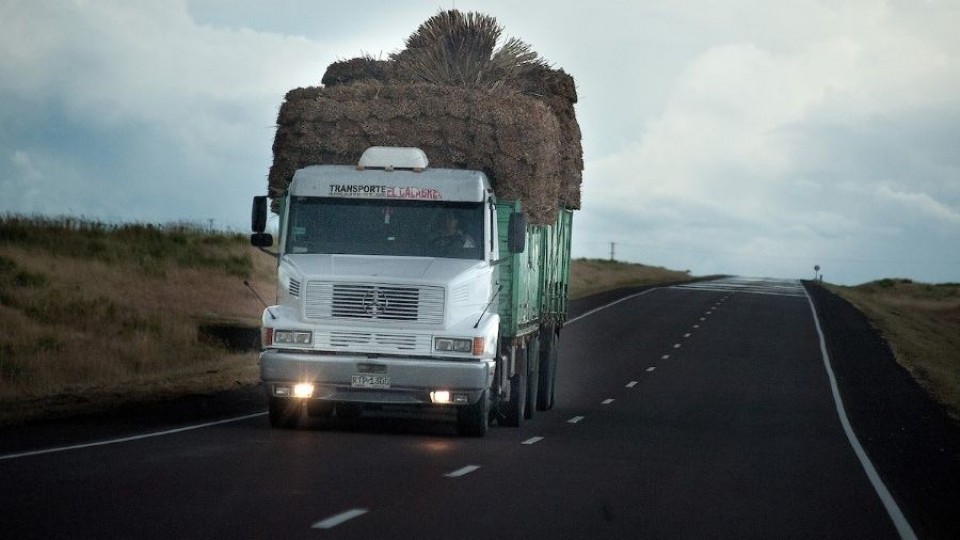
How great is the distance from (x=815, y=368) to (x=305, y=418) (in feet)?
71.1

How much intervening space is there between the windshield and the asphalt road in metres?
2.23

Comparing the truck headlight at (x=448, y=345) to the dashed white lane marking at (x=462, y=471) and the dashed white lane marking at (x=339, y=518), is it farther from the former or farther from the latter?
the dashed white lane marking at (x=339, y=518)

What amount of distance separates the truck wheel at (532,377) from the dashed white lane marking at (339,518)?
35.6ft

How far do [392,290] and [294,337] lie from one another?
127cm

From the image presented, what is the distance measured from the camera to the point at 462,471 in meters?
14.8

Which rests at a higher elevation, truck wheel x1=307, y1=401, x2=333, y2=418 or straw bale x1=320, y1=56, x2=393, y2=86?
straw bale x1=320, y1=56, x2=393, y2=86

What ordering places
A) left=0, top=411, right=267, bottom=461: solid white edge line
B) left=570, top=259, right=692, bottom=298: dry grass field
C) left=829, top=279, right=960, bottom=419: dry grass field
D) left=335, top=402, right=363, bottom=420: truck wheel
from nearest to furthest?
left=0, top=411, right=267, bottom=461: solid white edge line < left=335, top=402, right=363, bottom=420: truck wheel < left=829, top=279, right=960, bottom=419: dry grass field < left=570, top=259, right=692, bottom=298: dry grass field

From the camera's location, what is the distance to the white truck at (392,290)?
698 inches

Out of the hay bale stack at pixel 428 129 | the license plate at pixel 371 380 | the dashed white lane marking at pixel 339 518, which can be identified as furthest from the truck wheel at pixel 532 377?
the dashed white lane marking at pixel 339 518

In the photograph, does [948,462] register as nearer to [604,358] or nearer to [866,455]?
[866,455]

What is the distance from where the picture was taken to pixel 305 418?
2028 centimetres

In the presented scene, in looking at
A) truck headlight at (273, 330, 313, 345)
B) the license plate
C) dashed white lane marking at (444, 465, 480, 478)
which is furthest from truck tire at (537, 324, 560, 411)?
dashed white lane marking at (444, 465, 480, 478)

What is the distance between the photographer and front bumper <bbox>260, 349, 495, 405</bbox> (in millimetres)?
17672

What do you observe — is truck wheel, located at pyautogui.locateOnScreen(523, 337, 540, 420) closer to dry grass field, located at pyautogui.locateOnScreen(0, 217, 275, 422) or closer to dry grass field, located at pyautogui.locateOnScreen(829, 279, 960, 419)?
dry grass field, located at pyautogui.locateOnScreen(0, 217, 275, 422)
